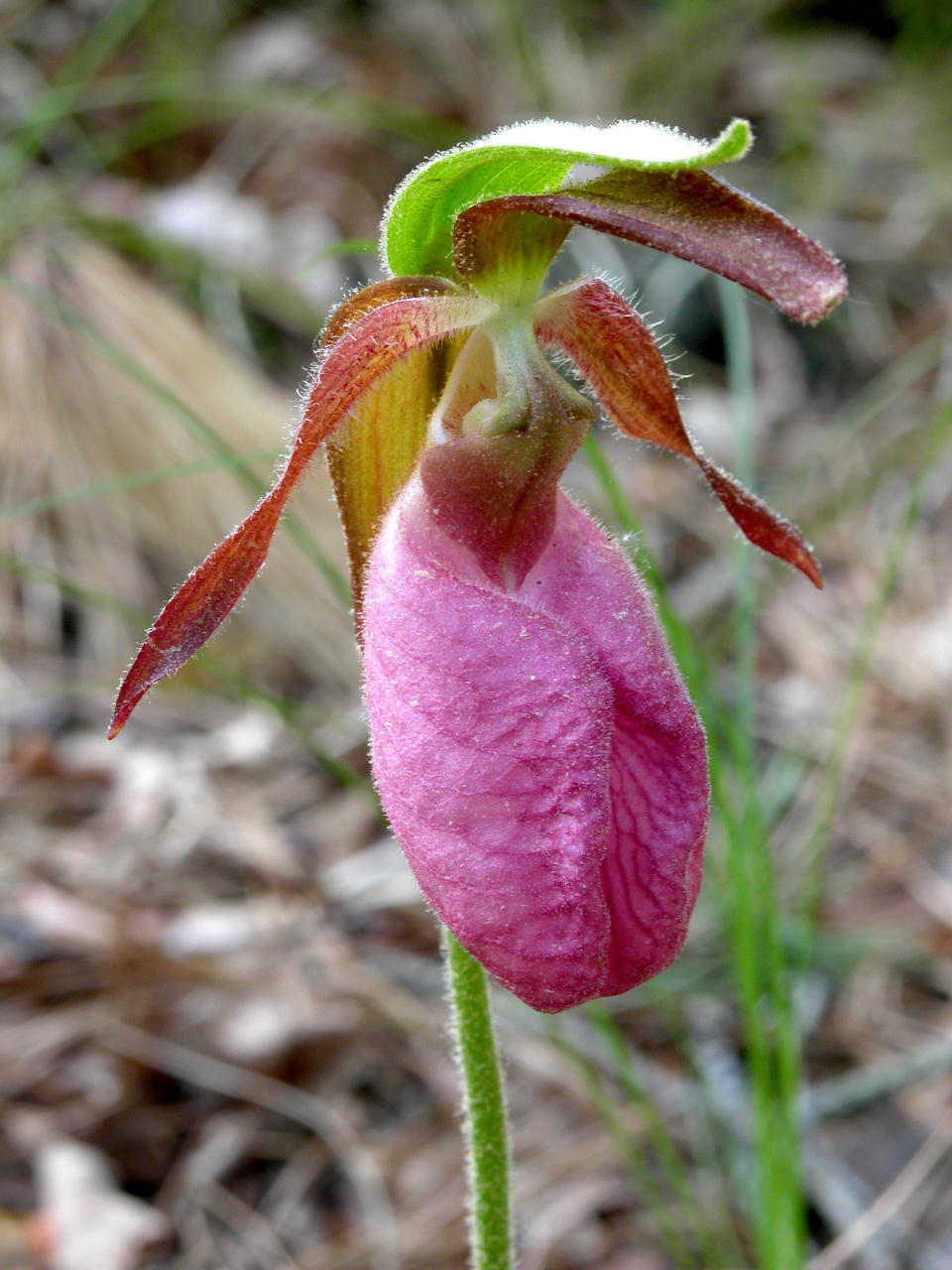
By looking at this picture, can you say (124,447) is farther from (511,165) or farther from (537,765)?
(537,765)

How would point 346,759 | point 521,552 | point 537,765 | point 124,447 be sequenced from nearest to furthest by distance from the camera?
point 537,765 < point 521,552 < point 346,759 < point 124,447

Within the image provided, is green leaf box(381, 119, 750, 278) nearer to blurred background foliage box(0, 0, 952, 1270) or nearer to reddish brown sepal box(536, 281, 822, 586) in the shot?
reddish brown sepal box(536, 281, 822, 586)

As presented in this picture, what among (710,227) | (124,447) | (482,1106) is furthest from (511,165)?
(124,447)

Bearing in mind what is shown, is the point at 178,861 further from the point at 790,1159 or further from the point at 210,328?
the point at 210,328

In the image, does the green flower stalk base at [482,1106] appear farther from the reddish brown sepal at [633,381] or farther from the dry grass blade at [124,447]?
the dry grass blade at [124,447]

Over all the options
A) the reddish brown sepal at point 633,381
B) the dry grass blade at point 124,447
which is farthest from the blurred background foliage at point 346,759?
the reddish brown sepal at point 633,381

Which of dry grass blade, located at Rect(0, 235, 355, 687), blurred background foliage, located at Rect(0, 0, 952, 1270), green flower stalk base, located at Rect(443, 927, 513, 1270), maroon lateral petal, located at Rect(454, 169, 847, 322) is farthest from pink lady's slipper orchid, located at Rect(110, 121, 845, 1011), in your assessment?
dry grass blade, located at Rect(0, 235, 355, 687)
